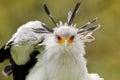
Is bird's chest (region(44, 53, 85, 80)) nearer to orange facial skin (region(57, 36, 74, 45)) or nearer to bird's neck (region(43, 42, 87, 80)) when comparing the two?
bird's neck (region(43, 42, 87, 80))

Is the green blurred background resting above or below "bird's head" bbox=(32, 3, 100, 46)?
above

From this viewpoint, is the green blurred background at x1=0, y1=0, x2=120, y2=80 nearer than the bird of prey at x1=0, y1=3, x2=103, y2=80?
No

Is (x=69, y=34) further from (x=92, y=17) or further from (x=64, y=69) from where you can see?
(x=92, y=17)

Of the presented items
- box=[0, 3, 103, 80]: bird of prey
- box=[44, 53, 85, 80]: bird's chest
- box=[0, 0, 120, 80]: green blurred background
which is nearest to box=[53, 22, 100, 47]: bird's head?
box=[0, 3, 103, 80]: bird of prey

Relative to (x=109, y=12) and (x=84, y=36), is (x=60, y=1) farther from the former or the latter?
(x=84, y=36)

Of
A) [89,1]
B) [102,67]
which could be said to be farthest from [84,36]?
[89,1]

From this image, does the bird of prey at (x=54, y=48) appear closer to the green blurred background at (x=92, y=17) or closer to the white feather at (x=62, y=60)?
the white feather at (x=62, y=60)
